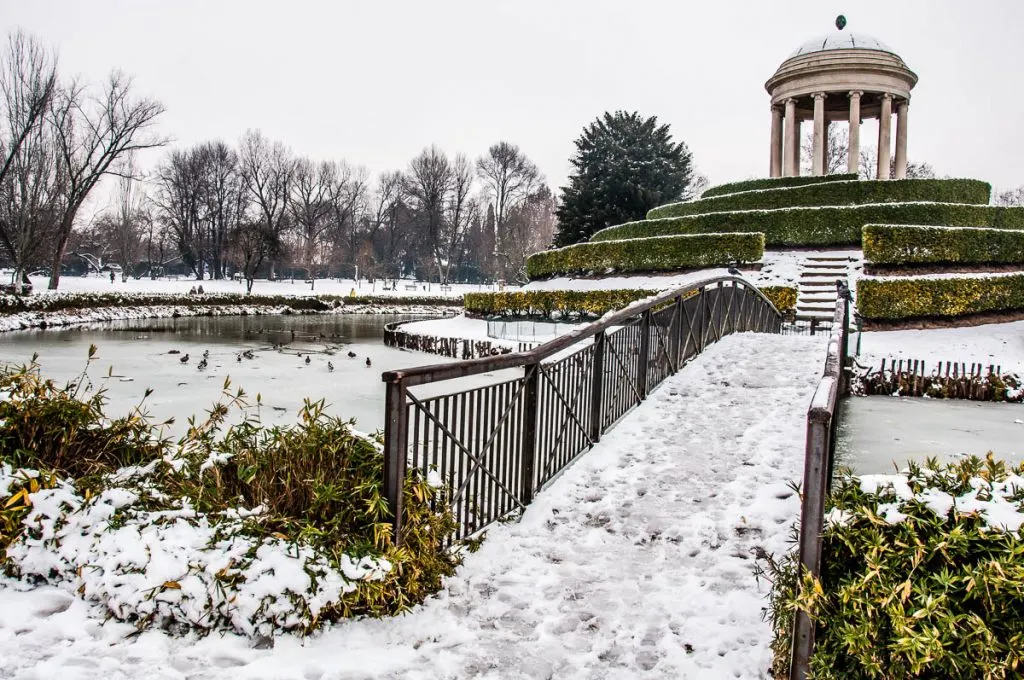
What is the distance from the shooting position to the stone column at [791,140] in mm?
27031

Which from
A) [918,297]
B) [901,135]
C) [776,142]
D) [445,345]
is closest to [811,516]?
[918,297]

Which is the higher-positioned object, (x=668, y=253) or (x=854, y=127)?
(x=854, y=127)

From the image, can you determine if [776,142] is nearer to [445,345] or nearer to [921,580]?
[445,345]

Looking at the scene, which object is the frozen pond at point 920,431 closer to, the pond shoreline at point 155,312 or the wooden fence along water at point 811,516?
the wooden fence along water at point 811,516

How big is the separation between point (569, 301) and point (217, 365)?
9.83 m

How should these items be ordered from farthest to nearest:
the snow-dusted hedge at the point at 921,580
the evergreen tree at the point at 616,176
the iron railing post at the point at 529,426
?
the evergreen tree at the point at 616,176 < the iron railing post at the point at 529,426 < the snow-dusted hedge at the point at 921,580

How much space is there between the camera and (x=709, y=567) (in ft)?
13.4

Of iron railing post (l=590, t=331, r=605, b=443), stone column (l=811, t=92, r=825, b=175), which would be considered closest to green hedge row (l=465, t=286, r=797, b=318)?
iron railing post (l=590, t=331, r=605, b=443)

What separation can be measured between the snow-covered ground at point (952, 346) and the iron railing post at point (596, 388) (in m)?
9.11

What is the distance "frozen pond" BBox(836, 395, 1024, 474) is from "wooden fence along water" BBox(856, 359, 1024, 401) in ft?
0.70

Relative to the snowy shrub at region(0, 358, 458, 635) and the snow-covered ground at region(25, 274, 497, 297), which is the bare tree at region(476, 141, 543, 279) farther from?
the snowy shrub at region(0, 358, 458, 635)

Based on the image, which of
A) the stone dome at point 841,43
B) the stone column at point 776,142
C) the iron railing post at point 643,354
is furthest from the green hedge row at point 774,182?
the iron railing post at point 643,354

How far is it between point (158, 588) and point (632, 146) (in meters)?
37.2

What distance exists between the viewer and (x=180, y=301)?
4003cm
